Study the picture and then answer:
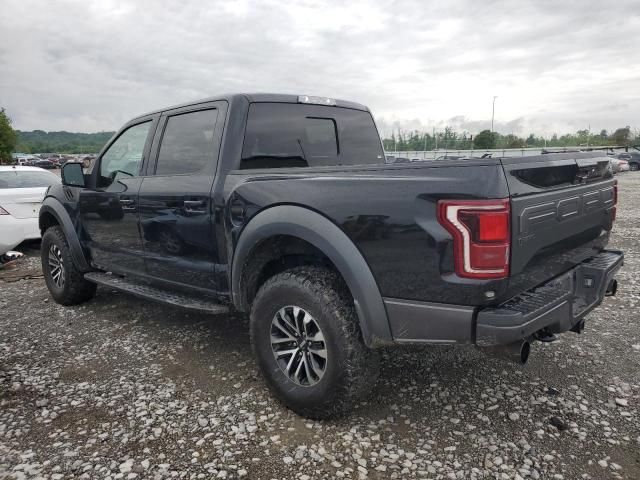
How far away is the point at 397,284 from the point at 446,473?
95 cm

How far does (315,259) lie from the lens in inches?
108

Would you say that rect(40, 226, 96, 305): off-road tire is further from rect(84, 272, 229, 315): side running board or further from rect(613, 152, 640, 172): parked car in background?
rect(613, 152, 640, 172): parked car in background

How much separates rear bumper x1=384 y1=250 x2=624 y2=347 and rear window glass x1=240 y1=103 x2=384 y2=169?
60.2 inches

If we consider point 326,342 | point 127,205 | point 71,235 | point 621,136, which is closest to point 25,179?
point 71,235

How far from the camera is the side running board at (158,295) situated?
3.20m

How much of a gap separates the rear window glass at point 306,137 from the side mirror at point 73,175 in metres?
2.01

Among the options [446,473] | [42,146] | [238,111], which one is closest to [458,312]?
[446,473]

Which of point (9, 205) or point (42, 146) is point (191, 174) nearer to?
point (9, 205)

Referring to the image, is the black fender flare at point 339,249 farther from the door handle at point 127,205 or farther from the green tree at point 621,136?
the green tree at point 621,136

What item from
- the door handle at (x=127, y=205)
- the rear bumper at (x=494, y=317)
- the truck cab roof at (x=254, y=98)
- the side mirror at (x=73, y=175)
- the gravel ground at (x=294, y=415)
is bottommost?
the gravel ground at (x=294, y=415)

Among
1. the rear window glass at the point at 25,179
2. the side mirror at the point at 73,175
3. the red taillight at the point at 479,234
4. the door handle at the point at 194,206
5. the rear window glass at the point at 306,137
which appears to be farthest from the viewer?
the rear window glass at the point at 25,179

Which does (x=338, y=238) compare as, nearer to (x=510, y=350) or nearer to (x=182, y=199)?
(x=510, y=350)

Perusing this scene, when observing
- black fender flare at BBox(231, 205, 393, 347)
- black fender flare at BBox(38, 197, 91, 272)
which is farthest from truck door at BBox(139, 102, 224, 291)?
black fender flare at BBox(38, 197, 91, 272)

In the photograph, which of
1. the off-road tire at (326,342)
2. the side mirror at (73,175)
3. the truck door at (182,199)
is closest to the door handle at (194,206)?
the truck door at (182,199)
